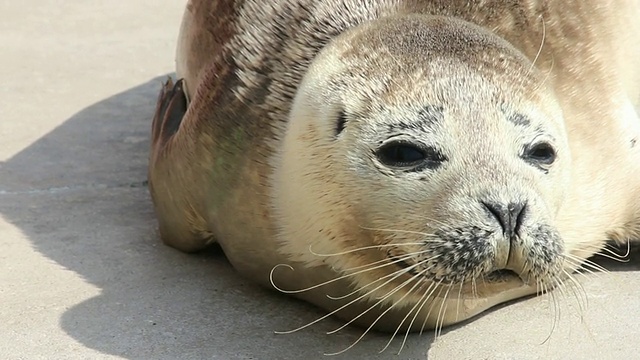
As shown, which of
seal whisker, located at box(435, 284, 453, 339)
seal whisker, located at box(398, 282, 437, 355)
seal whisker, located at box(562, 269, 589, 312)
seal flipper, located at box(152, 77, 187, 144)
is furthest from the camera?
seal flipper, located at box(152, 77, 187, 144)

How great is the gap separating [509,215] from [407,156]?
399 millimetres

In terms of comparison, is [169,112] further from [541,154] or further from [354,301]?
[541,154]

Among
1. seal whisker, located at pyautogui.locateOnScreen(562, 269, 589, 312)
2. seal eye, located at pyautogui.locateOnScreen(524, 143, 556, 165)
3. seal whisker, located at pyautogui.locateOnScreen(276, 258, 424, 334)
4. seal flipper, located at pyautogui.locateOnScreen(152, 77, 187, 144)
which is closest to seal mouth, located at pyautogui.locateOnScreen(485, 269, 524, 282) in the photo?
seal whisker, located at pyautogui.locateOnScreen(276, 258, 424, 334)

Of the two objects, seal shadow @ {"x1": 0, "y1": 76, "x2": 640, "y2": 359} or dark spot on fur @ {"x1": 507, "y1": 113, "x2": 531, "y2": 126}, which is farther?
seal shadow @ {"x1": 0, "y1": 76, "x2": 640, "y2": 359}

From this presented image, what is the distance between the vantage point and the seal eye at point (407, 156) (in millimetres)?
3293

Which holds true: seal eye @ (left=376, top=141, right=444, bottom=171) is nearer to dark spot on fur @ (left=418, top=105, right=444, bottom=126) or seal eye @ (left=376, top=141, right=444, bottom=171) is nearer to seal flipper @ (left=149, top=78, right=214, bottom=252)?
dark spot on fur @ (left=418, top=105, right=444, bottom=126)

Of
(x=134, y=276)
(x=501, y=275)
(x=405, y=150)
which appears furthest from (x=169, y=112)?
(x=501, y=275)

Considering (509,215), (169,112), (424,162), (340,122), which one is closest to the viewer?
(509,215)

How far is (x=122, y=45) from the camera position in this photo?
7422mm

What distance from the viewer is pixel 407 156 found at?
3.34 m

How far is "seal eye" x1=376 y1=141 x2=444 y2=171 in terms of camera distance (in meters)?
3.29

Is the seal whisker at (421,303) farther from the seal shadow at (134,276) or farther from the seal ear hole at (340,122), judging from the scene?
the seal ear hole at (340,122)

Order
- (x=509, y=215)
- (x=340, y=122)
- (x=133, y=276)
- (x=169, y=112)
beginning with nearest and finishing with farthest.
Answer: (x=509, y=215) < (x=340, y=122) < (x=133, y=276) < (x=169, y=112)

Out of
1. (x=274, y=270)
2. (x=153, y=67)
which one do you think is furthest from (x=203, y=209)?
(x=153, y=67)
